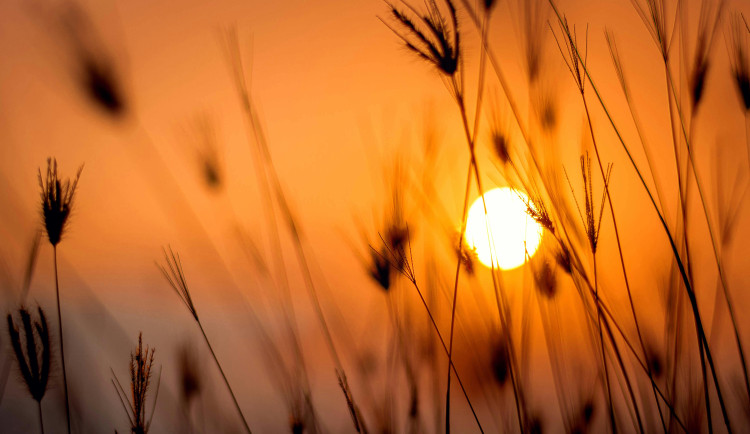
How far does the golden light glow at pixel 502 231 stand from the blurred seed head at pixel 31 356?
0.74m

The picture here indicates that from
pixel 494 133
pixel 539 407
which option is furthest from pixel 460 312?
pixel 494 133

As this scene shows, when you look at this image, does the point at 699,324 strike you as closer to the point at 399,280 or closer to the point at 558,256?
the point at 558,256

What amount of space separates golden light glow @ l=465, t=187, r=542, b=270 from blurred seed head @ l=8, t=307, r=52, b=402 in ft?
2.44

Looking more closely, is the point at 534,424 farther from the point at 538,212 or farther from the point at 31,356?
the point at 31,356

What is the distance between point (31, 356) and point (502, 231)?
84 centimetres

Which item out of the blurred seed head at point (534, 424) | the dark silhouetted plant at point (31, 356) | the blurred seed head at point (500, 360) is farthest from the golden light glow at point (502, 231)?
the dark silhouetted plant at point (31, 356)

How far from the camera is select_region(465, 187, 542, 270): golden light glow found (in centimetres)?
82

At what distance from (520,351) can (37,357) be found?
0.88 m

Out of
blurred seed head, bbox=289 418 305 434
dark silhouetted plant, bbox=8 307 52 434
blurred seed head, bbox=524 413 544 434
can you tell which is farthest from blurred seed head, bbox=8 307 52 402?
blurred seed head, bbox=524 413 544 434

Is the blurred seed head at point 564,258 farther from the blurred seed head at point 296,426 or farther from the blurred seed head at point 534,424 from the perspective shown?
the blurred seed head at point 296,426

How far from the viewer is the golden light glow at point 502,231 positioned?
82cm

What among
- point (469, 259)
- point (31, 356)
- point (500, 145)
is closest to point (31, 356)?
point (31, 356)

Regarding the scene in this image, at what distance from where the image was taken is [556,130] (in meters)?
0.89

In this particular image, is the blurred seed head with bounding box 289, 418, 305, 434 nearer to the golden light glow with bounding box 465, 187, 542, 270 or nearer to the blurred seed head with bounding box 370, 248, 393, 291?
the blurred seed head with bounding box 370, 248, 393, 291
